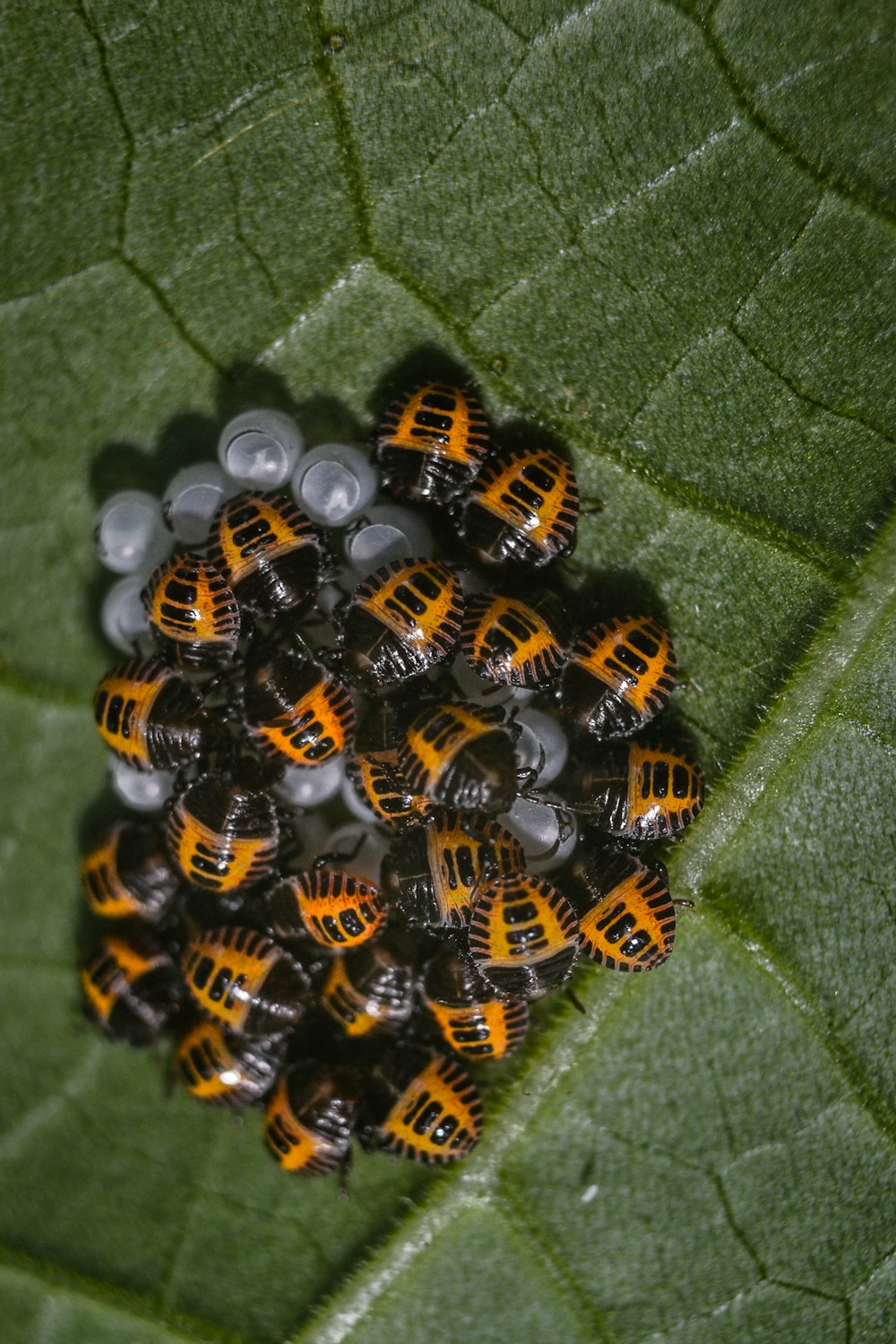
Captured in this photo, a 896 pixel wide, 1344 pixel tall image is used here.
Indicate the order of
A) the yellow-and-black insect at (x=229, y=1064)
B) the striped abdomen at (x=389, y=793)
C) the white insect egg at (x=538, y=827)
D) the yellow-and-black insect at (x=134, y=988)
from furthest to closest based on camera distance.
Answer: the yellow-and-black insect at (x=134, y=988) < the yellow-and-black insect at (x=229, y=1064) < the white insect egg at (x=538, y=827) < the striped abdomen at (x=389, y=793)

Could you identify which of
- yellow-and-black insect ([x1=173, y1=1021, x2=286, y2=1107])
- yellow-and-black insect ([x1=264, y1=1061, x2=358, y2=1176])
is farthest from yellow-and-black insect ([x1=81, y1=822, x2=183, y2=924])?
yellow-and-black insect ([x1=264, y1=1061, x2=358, y2=1176])

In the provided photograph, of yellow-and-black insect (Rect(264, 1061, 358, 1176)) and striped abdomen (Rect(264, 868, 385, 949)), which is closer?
striped abdomen (Rect(264, 868, 385, 949))

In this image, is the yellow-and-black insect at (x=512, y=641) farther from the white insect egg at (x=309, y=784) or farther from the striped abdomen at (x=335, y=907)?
the striped abdomen at (x=335, y=907)

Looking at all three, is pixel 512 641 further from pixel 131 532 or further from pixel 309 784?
pixel 131 532

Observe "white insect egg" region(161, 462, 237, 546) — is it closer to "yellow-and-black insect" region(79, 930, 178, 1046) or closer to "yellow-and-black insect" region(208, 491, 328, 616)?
"yellow-and-black insect" region(208, 491, 328, 616)

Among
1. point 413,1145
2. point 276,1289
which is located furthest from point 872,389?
point 276,1289

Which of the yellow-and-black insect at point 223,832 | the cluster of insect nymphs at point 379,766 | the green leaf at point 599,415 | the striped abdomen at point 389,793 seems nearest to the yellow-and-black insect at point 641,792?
the cluster of insect nymphs at point 379,766

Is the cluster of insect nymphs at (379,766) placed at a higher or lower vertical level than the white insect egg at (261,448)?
lower
